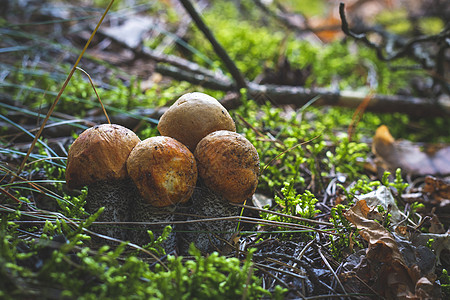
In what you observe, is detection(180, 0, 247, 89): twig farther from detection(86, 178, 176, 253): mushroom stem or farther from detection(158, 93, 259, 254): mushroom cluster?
detection(86, 178, 176, 253): mushroom stem

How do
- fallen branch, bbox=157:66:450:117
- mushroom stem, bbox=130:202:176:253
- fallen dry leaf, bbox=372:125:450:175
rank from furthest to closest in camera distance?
fallen branch, bbox=157:66:450:117, fallen dry leaf, bbox=372:125:450:175, mushroom stem, bbox=130:202:176:253

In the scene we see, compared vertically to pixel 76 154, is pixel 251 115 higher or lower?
lower

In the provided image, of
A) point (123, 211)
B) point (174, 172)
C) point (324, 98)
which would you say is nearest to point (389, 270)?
point (174, 172)

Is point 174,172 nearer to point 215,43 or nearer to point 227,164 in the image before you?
point 227,164

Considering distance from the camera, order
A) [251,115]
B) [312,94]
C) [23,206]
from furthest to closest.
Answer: [312,94] → [251,115] → [23,206]

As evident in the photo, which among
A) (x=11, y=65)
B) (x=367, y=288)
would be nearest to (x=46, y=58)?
(x=11, y=65)

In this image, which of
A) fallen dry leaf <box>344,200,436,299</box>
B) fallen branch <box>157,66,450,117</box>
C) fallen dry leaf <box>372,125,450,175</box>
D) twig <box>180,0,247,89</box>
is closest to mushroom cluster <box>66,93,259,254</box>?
fallen dry leaf <box>344,200,436,299</box>

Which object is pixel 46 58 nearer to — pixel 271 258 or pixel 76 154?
pixel 76 154
